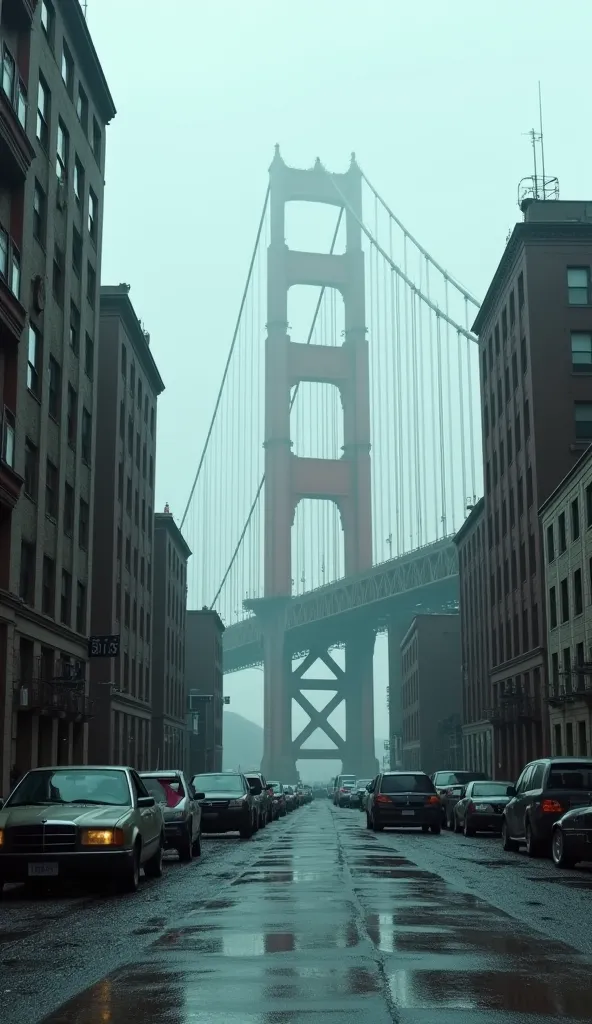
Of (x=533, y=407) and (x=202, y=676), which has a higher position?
(x=533, y=407)

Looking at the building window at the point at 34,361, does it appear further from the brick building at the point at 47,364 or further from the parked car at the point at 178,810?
the parked car at the point at 178,810

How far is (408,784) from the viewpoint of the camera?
34.8 m

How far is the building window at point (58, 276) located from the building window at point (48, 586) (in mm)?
7775

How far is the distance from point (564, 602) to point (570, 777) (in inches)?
1067

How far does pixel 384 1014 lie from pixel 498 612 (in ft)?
196

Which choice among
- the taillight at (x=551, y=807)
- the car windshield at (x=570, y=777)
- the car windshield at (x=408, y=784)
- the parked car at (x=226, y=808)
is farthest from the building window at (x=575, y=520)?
the taillight at (x=551, y=807)

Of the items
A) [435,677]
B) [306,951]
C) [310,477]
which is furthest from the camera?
[310,477]

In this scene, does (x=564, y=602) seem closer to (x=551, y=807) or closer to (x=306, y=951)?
(x=551, y=807)

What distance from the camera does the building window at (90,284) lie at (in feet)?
149

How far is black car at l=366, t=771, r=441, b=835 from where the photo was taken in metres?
34.2

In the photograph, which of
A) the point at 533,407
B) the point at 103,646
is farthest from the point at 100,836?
the point at 533,407

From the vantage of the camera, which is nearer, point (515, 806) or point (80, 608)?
point (515, 806)

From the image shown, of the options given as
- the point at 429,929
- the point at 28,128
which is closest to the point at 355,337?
the point at 28,128

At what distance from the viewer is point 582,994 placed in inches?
311
